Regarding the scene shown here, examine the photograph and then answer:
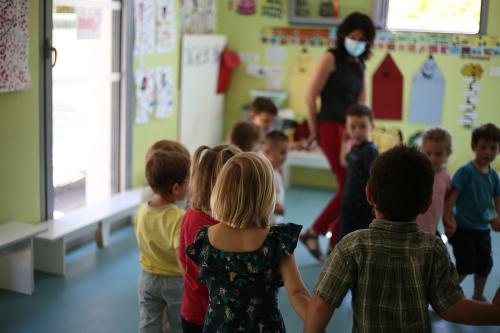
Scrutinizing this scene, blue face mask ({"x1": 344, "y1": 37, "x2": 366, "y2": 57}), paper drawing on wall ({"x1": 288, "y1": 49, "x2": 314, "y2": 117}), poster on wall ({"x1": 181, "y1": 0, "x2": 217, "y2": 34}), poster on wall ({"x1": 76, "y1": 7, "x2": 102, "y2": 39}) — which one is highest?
poster on wall ({"x1": 181, "y1": 0, "x2": 217, "y2": 34})

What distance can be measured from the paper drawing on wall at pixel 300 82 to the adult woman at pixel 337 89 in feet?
5.59

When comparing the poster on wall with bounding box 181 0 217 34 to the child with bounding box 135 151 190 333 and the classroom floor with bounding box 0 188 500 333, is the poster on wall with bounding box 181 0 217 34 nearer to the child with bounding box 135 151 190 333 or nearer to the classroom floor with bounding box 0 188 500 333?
the classroom floor with bounding box 0 188 500 333

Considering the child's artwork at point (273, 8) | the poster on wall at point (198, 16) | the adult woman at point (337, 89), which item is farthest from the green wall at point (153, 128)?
the adult woman at point (337, 89)

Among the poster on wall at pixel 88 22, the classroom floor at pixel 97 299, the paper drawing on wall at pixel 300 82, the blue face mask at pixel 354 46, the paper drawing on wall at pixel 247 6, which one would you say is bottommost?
the classroom floor at pixel 97 299

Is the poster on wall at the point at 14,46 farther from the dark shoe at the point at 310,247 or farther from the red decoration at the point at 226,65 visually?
the red decoration at the point at 226,65

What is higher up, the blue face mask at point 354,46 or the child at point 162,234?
the blue face mask at point 354,46

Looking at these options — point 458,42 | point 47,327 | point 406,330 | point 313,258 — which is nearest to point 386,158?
point 406,330

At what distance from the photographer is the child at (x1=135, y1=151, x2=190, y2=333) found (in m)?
2.48

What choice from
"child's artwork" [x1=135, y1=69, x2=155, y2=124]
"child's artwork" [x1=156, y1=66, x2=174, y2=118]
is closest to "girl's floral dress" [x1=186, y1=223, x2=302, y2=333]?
"child's artwork" [x1=135, y1=69, x2=155, y2=124]

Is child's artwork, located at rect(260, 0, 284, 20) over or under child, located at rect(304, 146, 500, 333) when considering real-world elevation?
over

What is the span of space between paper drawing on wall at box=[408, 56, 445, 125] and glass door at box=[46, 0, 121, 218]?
2.47m

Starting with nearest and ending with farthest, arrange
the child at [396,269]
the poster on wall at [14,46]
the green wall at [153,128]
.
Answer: the child at [396,269], the poster on wall at [14,46], the green wall at [153,128]

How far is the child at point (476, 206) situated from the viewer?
10.5ft

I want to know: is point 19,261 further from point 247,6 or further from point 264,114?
point 247,6
